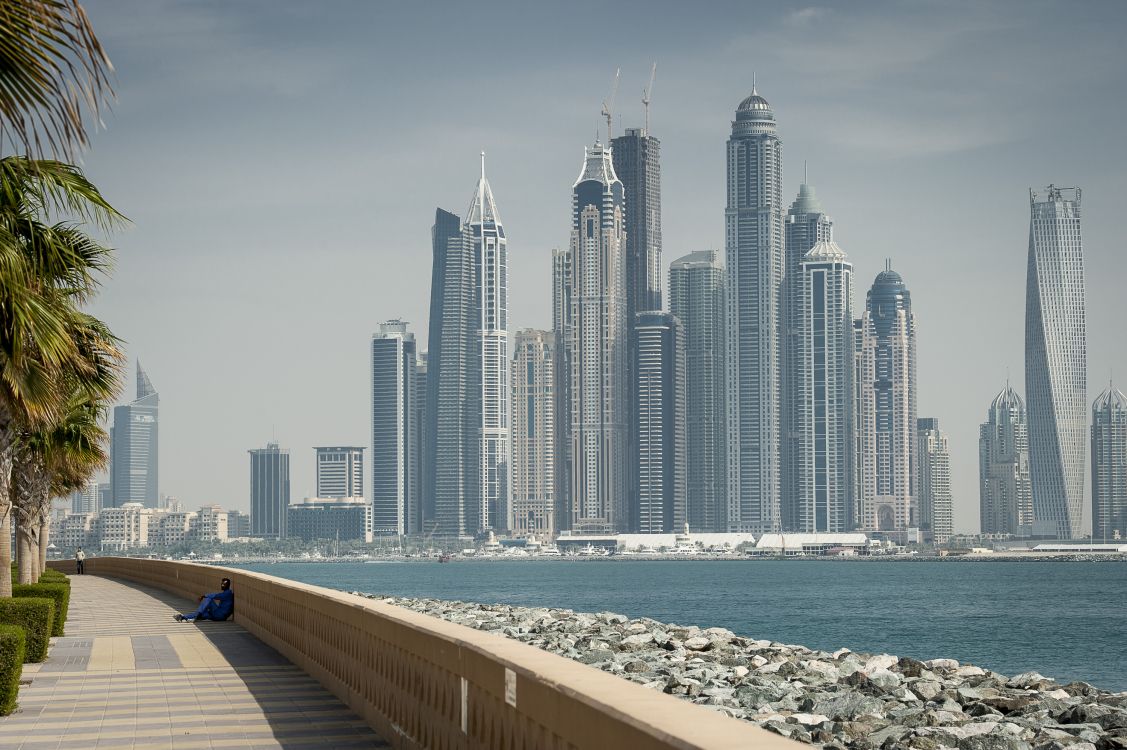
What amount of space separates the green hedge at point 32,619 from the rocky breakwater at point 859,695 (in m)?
8.75

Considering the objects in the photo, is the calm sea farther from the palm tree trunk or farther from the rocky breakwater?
the palm tree trunk

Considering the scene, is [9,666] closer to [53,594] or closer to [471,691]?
[471,691]

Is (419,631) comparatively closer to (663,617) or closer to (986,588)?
(663,617)

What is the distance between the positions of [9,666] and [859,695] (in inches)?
451

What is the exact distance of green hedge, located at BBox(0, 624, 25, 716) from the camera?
1462 cm

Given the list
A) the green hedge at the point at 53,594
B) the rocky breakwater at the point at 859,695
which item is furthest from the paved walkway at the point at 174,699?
the rocky breakwater at the point at 859,695

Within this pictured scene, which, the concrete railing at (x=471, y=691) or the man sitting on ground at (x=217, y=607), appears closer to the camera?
the concrete railing at (x=471, y=691)

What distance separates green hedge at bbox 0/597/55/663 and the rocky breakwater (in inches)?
344

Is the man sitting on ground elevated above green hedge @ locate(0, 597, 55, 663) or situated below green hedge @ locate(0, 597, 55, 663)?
below

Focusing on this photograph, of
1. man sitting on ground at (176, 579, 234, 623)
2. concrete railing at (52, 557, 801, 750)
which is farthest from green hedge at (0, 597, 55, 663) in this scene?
man sitting on ground at (176, 579, 234, 623)

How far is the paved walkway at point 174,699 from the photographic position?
1327 centimetres

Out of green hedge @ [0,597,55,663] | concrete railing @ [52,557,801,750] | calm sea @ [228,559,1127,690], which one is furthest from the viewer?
calm sea @ [228,559,1127,690]

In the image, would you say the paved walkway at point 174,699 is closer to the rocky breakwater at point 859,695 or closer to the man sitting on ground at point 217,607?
the man sitting on ground at point 217,607

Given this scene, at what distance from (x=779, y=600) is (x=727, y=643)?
310ft
